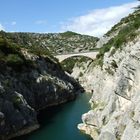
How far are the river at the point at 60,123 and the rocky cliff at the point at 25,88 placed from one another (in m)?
2.50

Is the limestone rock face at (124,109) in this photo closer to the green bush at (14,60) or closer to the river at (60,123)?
the river at (60,123)

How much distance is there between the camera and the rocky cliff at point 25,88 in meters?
66.1

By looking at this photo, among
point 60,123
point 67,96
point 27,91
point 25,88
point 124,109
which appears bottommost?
point 60,123

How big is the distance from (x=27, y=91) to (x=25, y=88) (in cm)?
85

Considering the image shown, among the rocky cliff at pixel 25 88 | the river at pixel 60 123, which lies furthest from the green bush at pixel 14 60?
the river at pixel 60 123

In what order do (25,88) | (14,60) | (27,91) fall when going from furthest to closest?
(14,60) → (27,91) → (25,88)

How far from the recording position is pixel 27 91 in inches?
3509

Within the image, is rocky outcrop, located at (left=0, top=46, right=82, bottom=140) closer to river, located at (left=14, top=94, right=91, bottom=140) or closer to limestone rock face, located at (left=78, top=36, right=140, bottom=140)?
river, located at (left=14, top=94, right=91, bottom=140)

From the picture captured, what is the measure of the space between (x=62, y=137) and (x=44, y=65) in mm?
50118

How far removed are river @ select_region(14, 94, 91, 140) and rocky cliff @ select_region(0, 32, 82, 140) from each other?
250 cm

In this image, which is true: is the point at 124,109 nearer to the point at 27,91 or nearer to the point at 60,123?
the point at 60,123

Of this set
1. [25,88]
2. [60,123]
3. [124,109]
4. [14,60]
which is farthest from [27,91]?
[124,109]

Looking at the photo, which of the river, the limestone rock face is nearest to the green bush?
the river

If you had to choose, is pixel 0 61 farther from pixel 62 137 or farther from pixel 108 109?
pixel 108 109
